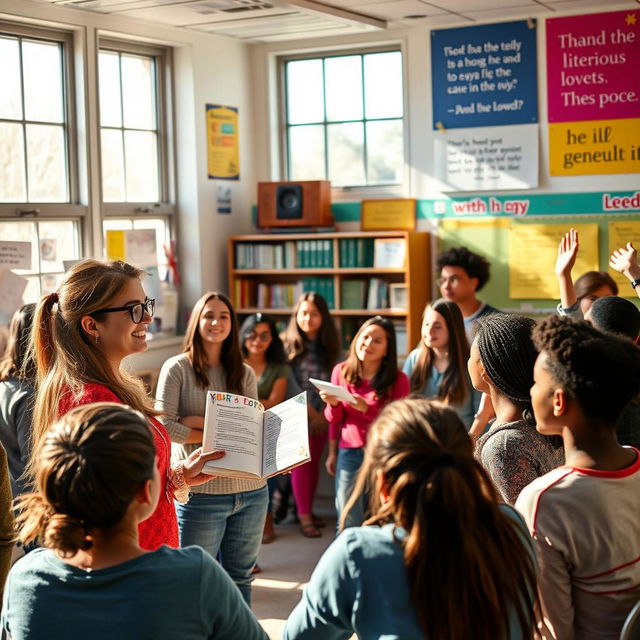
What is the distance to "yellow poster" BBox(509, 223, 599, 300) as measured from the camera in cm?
544

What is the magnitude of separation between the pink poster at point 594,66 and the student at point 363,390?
1.88 m

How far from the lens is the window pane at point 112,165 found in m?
5.53

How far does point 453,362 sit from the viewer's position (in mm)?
4434

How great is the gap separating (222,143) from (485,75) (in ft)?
5.73

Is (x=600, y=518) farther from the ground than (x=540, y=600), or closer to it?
farther from the ground

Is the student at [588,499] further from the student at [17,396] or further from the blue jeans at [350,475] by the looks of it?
the blue jeans at [350,475]

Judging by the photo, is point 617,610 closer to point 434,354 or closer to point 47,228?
point 434,354

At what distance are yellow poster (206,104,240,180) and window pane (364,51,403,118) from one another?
35.7 inches

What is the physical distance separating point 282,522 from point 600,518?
4.30m

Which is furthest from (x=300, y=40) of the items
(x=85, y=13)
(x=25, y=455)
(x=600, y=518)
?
(x=600, y=518)

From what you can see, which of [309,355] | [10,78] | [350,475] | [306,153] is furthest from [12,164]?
[350,475]

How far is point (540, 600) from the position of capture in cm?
169

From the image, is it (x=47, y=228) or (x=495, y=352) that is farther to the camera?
(x=47, y=228)

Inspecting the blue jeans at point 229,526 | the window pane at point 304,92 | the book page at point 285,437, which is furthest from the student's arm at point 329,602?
the window pane at point 304,92
